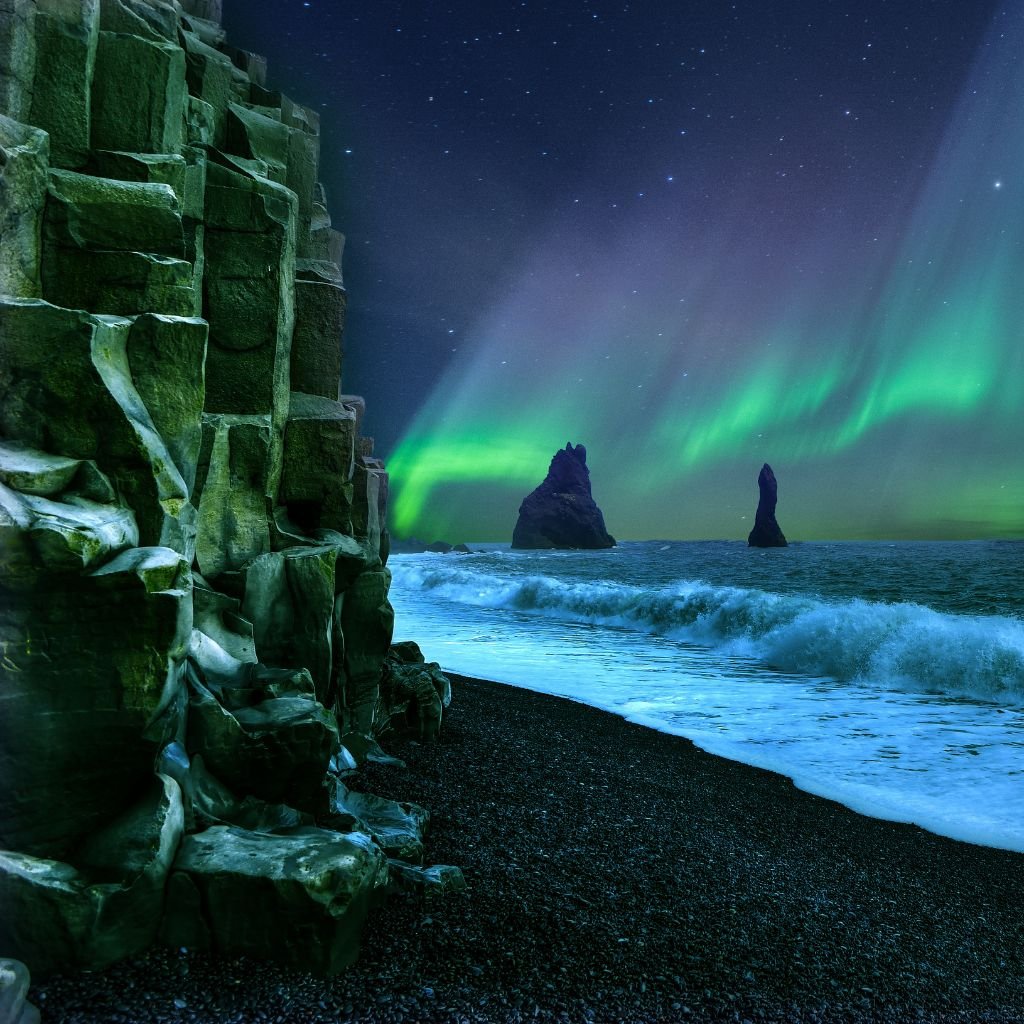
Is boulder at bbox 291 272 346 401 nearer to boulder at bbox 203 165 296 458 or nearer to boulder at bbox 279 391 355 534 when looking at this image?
boulder at bbox 279 391 355 534

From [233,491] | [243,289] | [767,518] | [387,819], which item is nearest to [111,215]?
[243,289]

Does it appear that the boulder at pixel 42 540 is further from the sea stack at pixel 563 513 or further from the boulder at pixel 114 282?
the sea stack at pixel 563 513

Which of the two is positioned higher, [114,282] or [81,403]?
[114,282]

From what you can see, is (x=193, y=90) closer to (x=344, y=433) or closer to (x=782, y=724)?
(x=344, y=433)

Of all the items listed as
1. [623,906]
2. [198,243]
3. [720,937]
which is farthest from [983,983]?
[198,243]

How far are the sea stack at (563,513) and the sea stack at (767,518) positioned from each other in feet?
97.9

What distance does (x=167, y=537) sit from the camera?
3.69m

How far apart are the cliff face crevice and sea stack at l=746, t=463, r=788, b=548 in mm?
117370

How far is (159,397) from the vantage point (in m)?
3.90

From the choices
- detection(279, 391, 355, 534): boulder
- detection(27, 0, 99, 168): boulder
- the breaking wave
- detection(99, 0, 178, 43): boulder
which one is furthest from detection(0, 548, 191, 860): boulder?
the breaking wave

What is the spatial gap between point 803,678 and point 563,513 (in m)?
120

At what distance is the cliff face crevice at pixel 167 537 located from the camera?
2846mm

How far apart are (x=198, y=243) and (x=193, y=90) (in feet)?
6.95

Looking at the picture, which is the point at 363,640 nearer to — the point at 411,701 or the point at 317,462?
the point at 411,701
